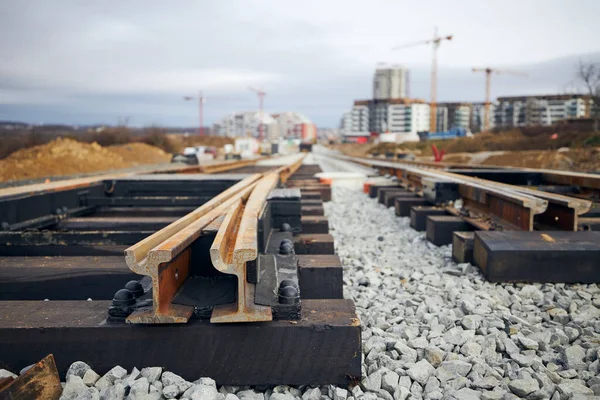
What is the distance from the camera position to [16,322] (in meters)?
1.98

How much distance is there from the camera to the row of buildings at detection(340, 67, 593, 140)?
119375 millimetres

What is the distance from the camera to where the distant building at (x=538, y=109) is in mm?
118125

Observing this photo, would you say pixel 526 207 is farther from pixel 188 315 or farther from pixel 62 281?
pixel 62 281

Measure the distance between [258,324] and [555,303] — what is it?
87.0 inches

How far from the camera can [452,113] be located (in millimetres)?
151125

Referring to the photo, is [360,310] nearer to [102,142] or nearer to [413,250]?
[413,250]

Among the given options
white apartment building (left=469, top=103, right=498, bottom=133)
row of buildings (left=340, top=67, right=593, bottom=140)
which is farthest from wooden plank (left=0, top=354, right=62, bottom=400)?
white apartment building (left=469, top=103, right=498, bottom=133)

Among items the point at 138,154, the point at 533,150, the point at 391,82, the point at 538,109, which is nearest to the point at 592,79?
the point at 533,150

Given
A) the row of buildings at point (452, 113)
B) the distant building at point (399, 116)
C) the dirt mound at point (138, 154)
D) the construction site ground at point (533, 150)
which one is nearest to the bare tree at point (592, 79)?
the construction site ground at point (533, 150)

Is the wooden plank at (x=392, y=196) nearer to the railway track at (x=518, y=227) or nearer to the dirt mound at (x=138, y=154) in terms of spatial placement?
the railway track at (x=518, y=227)

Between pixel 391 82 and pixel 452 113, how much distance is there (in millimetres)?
34778

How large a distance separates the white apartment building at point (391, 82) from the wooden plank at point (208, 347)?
18192 centimetres

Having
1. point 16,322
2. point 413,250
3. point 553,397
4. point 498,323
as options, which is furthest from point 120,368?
point 413,250

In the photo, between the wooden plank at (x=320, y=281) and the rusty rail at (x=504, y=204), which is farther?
the rusty rail at (x=504, y=204)
